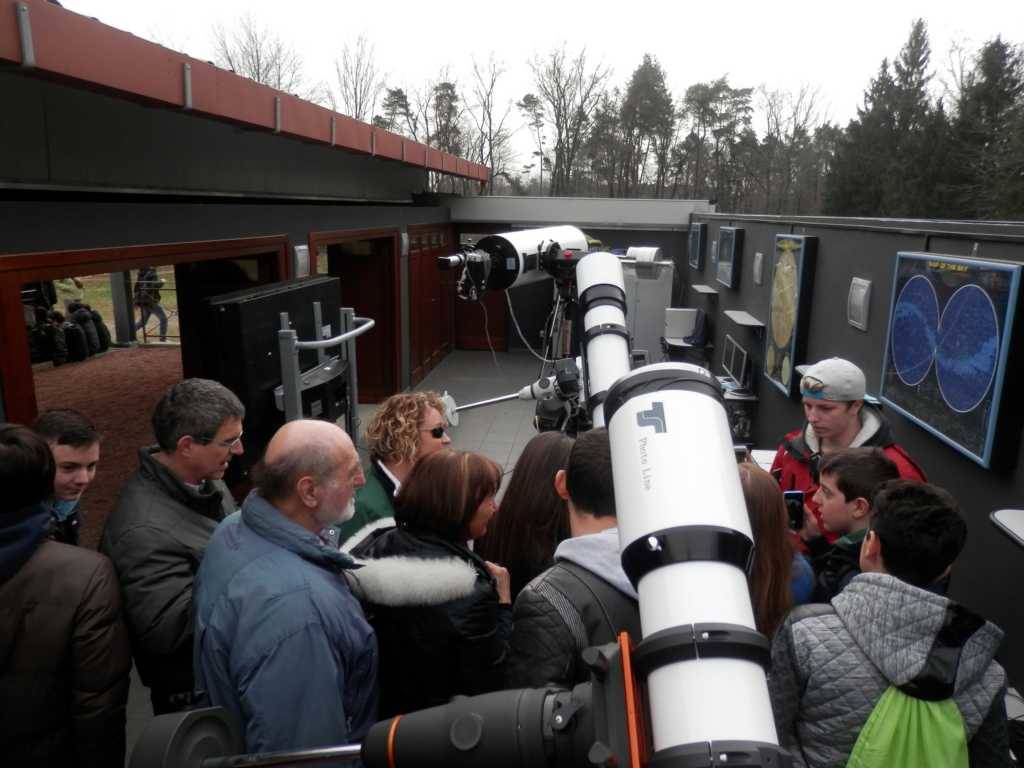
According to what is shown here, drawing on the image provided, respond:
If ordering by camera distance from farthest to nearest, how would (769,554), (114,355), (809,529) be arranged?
(114,355) → (809,529) → (769,554)

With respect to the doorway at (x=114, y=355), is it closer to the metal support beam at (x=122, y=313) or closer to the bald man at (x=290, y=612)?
the metal support beam at (x=122, y=313)

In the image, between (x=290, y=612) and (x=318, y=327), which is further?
(x=318, y=327)

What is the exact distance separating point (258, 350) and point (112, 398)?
652cm

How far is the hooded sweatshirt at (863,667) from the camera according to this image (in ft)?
4.59

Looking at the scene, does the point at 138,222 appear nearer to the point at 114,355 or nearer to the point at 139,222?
the point at 139,222

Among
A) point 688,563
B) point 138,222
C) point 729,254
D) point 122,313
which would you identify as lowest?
point 122,313

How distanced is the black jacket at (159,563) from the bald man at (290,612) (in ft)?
0.97

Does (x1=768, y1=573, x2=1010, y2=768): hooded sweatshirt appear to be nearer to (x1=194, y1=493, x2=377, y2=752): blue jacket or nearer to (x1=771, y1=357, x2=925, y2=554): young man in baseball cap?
(x1=194, y1=493, x2=377, y2=752): blue jacket

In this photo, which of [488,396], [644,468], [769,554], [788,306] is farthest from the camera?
[488,396]

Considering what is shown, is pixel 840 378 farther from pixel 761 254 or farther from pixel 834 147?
pixel 834 147

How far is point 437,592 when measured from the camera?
156cm

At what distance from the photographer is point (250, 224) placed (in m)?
4.59

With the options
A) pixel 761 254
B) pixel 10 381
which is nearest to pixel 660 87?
pixel 761 254

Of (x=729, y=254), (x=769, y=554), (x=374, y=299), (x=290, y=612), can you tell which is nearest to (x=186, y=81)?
(x=290, y=612)
